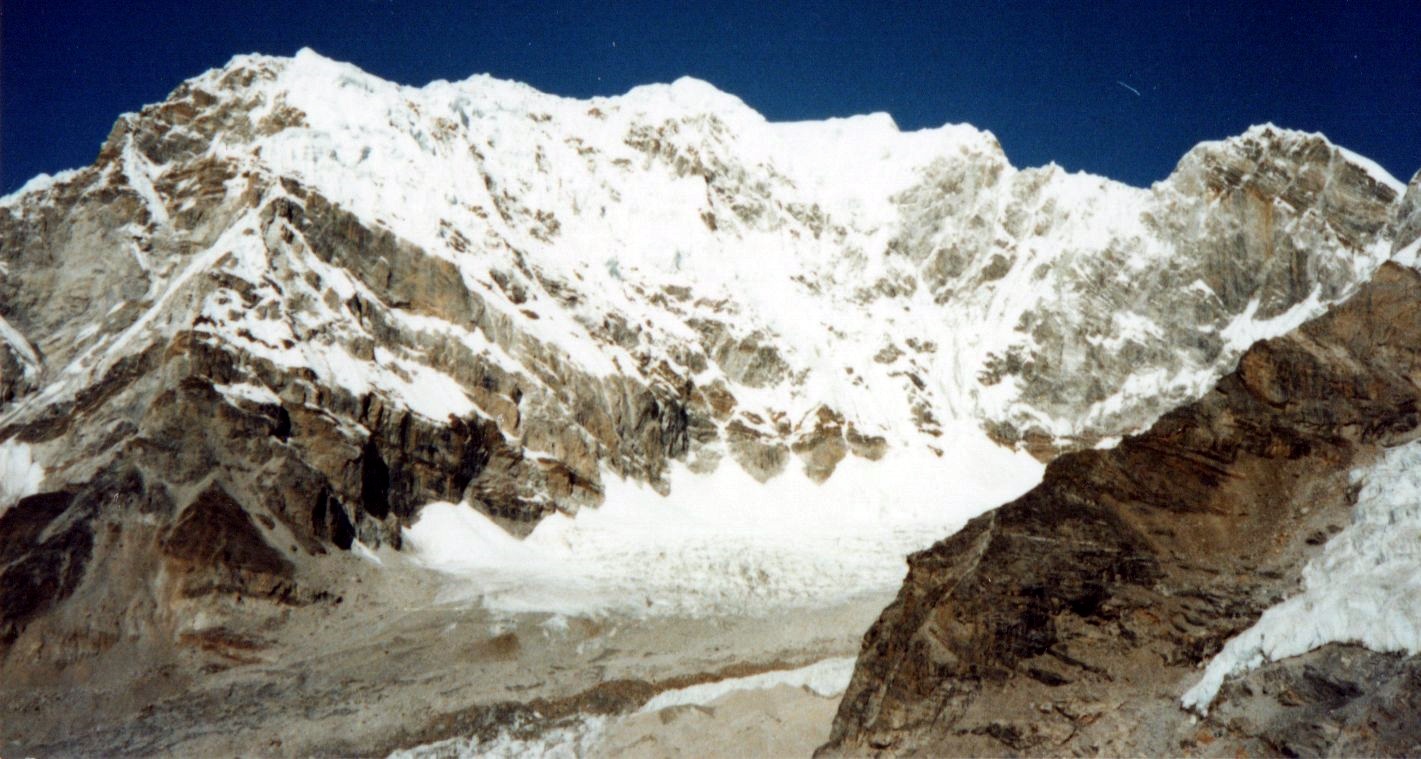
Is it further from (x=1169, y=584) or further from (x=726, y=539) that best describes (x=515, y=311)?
(x=1169, y=584)

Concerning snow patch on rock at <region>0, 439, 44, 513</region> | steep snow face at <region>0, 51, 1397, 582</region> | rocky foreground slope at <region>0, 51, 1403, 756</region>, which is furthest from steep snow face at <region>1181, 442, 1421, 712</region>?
snow patch on rock at <region>0, 439, 44, 513</region>

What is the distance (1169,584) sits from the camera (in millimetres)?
24828

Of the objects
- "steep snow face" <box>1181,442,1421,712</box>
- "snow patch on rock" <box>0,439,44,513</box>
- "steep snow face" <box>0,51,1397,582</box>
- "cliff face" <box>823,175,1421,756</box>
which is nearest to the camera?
"steep snow face" <box>1181,442,1421,712</box>

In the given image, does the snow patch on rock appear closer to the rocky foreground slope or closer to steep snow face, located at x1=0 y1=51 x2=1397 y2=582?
the rocky foreground slope

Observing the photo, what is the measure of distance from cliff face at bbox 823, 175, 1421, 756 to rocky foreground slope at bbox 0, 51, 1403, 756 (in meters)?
36.9

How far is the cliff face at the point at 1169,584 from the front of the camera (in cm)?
2089

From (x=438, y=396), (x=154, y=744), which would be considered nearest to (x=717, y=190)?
(x=438, y=396)

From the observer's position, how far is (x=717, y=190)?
133125 mm

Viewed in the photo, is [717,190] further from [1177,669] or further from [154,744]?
[1177,669]

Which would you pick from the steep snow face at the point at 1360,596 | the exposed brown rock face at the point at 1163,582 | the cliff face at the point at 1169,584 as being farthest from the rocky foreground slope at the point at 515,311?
the steep snow face at the point at 1360,596

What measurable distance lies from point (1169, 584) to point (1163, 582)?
14 centimetres

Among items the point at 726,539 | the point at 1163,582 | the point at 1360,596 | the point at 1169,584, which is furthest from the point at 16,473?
A: the point at 1360,596

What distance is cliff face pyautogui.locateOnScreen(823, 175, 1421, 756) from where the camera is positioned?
20.9 metres

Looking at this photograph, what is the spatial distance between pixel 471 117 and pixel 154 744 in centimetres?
9506
